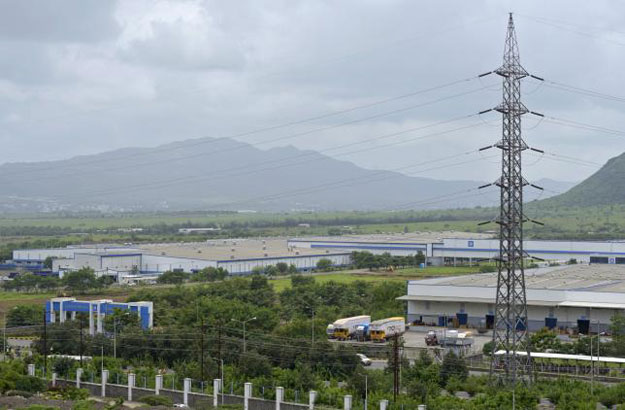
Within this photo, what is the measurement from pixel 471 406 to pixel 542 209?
160809mm

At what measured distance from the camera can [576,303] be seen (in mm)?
40812

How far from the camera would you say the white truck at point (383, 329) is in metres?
38.5

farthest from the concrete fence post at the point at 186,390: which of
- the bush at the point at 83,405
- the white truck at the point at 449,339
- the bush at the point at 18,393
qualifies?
the white truck at the point at 449,339

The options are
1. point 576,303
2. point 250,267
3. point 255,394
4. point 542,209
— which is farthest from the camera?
point 542,209

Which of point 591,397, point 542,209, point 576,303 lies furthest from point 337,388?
point 542,209

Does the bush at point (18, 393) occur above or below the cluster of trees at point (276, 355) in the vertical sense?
below

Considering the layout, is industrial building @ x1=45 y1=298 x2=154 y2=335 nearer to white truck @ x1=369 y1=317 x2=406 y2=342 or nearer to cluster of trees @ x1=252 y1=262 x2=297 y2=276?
white truck @ x1=369 y1=317 x2=406 y2=342

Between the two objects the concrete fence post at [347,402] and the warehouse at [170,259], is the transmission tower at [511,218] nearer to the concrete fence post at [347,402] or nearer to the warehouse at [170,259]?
the concrete fence post at [347,402]

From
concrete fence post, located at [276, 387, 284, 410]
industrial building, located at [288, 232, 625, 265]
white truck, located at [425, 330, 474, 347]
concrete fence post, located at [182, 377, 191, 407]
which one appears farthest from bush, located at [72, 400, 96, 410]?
industrial building, located at [288, 232, 625, 265]

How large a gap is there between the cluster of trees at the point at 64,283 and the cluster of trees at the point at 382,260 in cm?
2266

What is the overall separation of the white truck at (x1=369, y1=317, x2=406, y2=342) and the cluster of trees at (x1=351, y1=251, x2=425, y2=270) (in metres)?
33.9

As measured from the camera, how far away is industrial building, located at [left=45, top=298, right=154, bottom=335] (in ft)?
130

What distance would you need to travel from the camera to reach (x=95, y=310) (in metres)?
40.9

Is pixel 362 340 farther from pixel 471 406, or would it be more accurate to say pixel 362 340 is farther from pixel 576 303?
pixel 471 406
